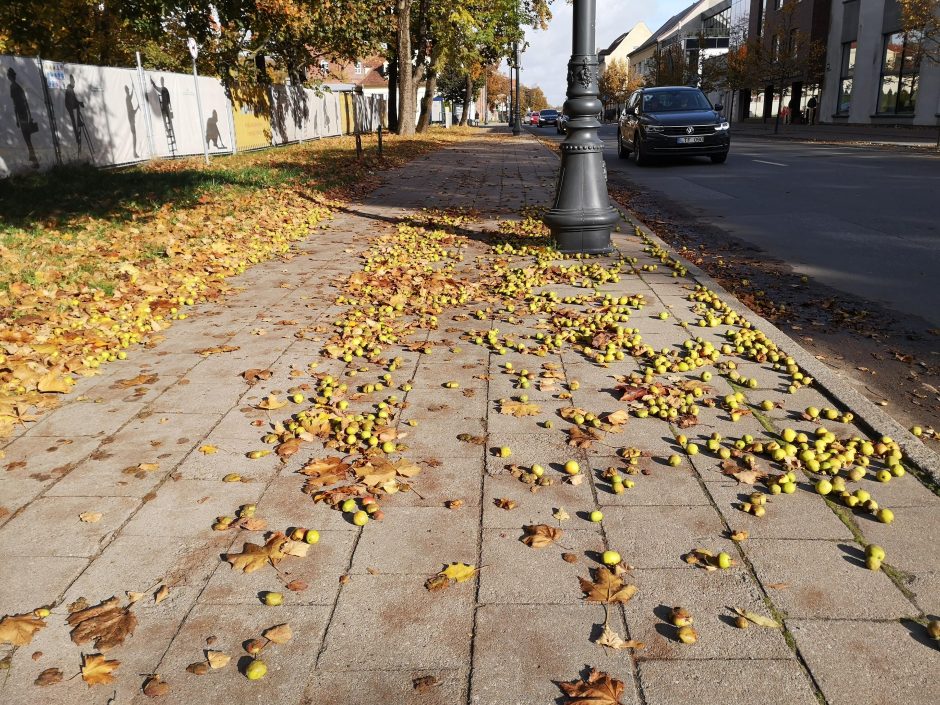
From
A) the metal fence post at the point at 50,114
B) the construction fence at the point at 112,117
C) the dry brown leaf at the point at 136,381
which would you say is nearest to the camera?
the dry brown leaf at the point at 136,381

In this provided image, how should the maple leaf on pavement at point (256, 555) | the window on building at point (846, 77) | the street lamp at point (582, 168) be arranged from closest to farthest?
1. the maple leaf on pavement at point (256, 555)
2. the street lamp at point (582, 168)
3. the window on building at point (846, 77)

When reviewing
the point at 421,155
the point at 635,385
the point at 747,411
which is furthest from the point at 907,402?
the point at 421,155

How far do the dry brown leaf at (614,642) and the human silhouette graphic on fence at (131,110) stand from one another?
770 inches

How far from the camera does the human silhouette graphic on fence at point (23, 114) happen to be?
14352 mm

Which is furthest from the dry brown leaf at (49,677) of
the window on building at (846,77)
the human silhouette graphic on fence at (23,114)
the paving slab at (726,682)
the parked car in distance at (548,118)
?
the parked car in distance at (548,118)

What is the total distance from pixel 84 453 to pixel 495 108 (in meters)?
171

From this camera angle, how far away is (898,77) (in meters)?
35.5

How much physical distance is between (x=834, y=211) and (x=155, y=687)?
1104cm

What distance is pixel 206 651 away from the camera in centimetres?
230

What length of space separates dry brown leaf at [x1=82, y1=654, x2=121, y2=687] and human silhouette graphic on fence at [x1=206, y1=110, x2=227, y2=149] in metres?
21.7

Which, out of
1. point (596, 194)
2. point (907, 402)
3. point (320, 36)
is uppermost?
point (320, 36)

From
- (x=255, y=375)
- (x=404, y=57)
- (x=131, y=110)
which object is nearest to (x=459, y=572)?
(x=255, y=375)

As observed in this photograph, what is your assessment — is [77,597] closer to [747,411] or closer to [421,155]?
[747,411]

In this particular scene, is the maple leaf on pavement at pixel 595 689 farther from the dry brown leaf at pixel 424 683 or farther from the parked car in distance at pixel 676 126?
the parked car in distance at pixel 676 126
